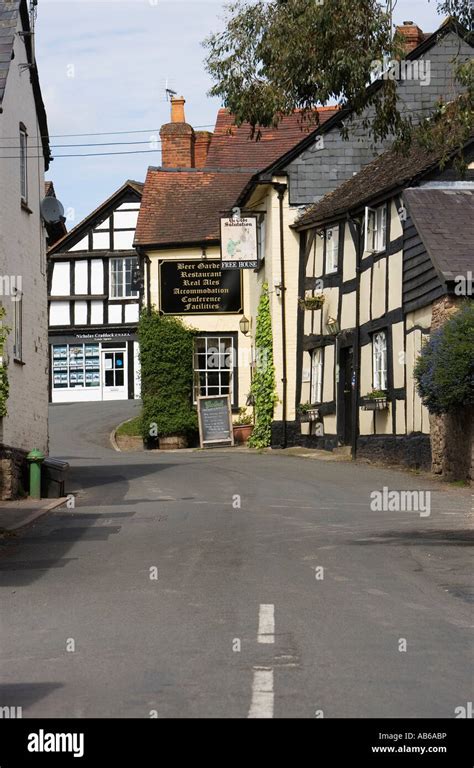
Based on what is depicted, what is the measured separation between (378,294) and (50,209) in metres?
7.45

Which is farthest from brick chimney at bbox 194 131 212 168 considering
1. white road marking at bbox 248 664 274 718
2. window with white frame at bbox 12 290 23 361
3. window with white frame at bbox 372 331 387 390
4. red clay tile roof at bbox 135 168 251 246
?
white road marking at bbox 248 664 274 718

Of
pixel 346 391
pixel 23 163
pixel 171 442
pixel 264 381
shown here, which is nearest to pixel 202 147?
pixel 171 442

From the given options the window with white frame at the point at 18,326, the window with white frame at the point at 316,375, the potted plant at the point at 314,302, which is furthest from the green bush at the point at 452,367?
the window with white frame at the point at 316,375

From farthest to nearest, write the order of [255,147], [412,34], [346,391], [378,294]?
1. [255,147]
2. [412,34]
3. [346,391]
4. [378,294]

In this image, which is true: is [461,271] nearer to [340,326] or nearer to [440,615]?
[340,326]

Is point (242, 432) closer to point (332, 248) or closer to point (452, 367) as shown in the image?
point (332, 248)

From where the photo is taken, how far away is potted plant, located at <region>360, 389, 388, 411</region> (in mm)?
25781

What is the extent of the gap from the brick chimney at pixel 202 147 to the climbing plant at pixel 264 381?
1162cm

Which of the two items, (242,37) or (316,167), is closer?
(242,37)

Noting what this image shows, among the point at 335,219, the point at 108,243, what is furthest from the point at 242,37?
the point at 108,243

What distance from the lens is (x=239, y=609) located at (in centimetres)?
924

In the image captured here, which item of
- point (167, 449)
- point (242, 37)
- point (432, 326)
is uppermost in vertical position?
point (242, 37)
